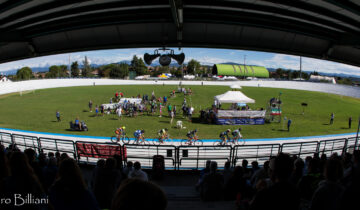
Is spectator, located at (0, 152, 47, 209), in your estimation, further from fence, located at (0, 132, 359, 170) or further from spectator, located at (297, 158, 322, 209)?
spectator, located at (297, 158, 322, 209)

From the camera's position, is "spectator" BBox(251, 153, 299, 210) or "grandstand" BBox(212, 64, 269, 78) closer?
"spectator" BBox(251, 153, 299, 210)

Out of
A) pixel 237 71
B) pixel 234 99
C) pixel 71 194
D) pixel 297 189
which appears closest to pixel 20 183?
pixel 71 194

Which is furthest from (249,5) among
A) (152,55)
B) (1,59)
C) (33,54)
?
(1,59)

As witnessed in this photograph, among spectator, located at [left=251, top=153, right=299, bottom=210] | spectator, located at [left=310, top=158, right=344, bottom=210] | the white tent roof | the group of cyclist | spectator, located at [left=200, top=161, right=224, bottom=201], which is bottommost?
the group of cyclist

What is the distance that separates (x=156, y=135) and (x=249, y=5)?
11826 mm

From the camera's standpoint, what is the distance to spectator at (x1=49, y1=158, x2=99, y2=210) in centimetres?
202

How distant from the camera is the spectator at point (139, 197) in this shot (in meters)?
1.14

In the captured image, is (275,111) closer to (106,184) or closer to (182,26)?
(182,26)

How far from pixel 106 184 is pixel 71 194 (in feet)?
4.92

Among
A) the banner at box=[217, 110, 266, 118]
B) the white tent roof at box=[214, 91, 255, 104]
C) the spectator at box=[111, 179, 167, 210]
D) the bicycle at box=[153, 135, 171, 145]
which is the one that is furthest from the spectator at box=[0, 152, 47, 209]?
the white tent roof at box=[214, 91, 255, 104]

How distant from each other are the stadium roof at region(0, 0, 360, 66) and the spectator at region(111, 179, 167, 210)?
4245 millimetres

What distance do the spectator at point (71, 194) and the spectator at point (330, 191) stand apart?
2632 mm

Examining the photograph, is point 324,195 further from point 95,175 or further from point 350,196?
point 95,175

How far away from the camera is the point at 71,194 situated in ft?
6.77
